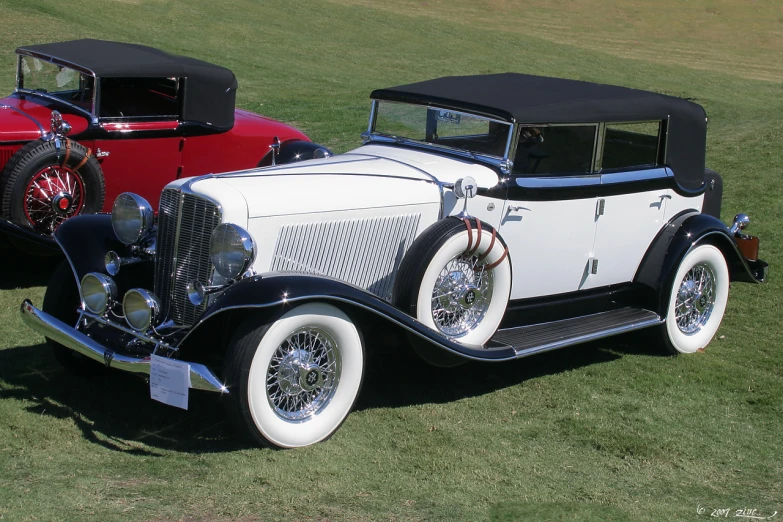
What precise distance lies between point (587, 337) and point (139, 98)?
14.5 ft

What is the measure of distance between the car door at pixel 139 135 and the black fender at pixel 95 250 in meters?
2.32

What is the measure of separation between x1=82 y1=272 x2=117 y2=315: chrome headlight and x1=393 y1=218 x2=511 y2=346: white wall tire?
1.46 m

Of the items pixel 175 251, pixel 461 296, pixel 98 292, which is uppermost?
pixel 175 251

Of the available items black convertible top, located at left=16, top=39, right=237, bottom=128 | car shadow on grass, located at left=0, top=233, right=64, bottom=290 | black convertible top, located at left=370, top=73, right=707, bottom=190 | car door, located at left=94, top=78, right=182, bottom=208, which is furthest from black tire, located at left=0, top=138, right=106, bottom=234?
black convertible top, located at left=370, top=73, right=707, bottom=190

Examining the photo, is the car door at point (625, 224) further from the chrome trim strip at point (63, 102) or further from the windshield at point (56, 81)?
the windshield at point (56, 81)

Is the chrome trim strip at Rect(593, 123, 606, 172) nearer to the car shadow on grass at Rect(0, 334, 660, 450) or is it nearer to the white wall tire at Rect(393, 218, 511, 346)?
the white wall tire at Rect(393, 218, 511, 346)

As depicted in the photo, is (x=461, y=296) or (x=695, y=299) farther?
(x=695, y=299)

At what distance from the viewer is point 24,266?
7648 millimetres

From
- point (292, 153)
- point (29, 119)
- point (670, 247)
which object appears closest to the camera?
point (670, 247)

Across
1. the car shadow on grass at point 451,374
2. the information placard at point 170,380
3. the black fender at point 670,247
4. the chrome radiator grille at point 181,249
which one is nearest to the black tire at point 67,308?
the chrome radiator grille at point 181,249

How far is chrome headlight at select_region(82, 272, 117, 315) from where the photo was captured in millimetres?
4738

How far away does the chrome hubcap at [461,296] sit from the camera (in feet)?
16.6

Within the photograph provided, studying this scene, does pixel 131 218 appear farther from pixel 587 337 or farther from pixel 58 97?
pixel 58 97

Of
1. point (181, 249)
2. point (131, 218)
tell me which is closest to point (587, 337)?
point (181, 249)
